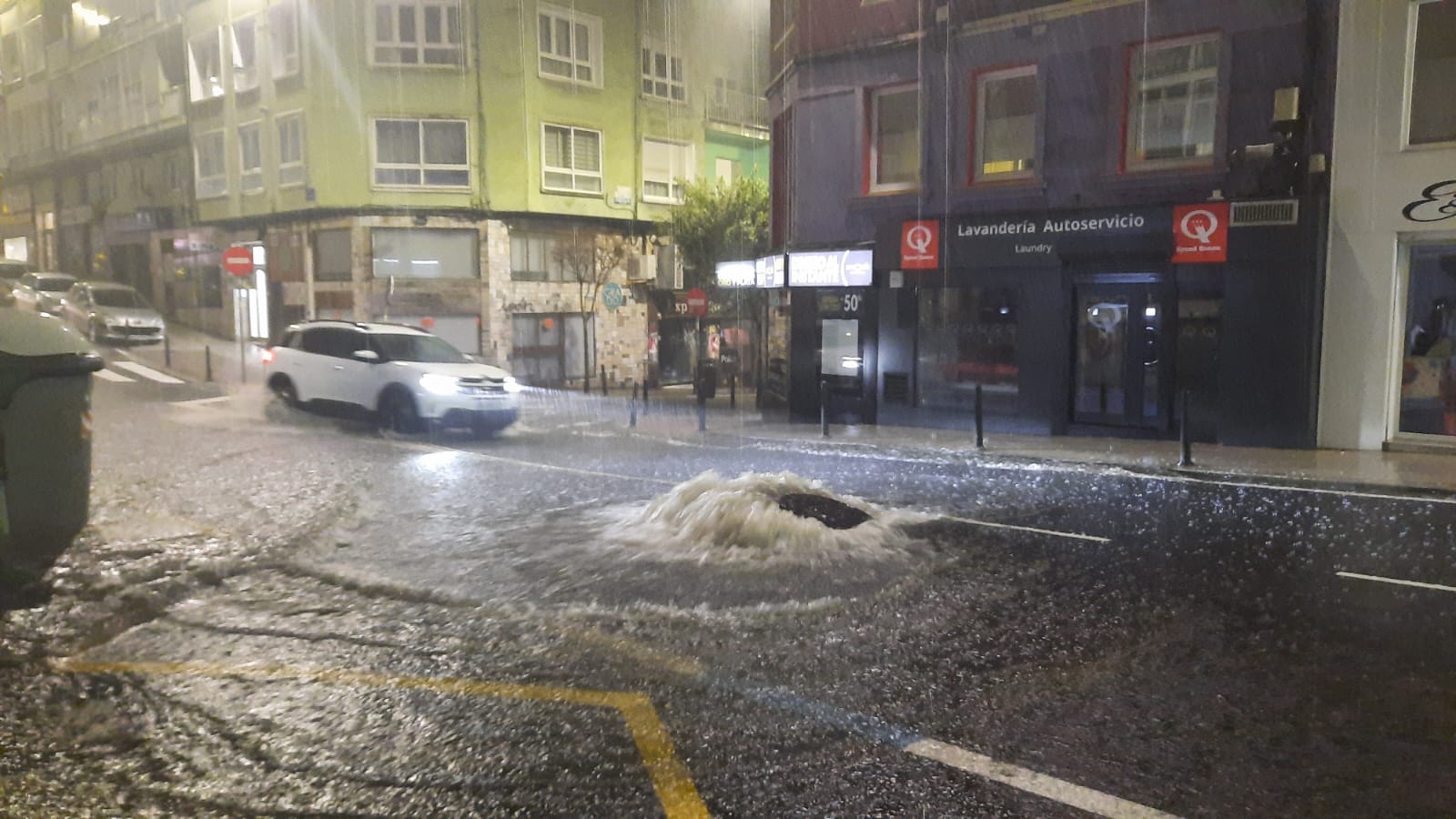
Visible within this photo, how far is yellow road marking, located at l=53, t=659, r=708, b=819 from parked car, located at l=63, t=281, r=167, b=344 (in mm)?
23174

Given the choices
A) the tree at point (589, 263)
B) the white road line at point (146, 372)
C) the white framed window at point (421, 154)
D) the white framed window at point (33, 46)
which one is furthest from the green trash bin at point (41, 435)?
the white framed window at point (33, 46)

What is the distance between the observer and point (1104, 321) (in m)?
16.3

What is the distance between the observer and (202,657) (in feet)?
17.7

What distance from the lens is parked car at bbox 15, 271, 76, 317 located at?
24953mm

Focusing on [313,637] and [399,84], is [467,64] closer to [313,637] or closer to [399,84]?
[399,84]

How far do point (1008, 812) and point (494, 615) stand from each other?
12.0 ft

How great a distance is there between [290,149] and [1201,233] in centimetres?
2681

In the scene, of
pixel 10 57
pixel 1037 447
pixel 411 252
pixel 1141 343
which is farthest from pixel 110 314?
pixel 1141 343

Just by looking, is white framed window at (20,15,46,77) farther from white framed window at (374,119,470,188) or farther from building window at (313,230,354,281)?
white framed window at (374,119,470,188)

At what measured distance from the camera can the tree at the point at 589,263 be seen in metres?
30.2

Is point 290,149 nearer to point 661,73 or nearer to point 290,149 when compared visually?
point 290,149

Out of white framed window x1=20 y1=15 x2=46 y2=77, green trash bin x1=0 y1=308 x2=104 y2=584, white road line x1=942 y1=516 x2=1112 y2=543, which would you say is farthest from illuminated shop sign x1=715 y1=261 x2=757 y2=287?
white framed window x1=20 y1=15 x2=46 y2=77

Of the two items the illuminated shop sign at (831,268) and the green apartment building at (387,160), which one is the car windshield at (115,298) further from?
the illuminated shop sign at (831,268)

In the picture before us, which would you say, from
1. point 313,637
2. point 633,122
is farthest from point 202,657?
point 633,122
